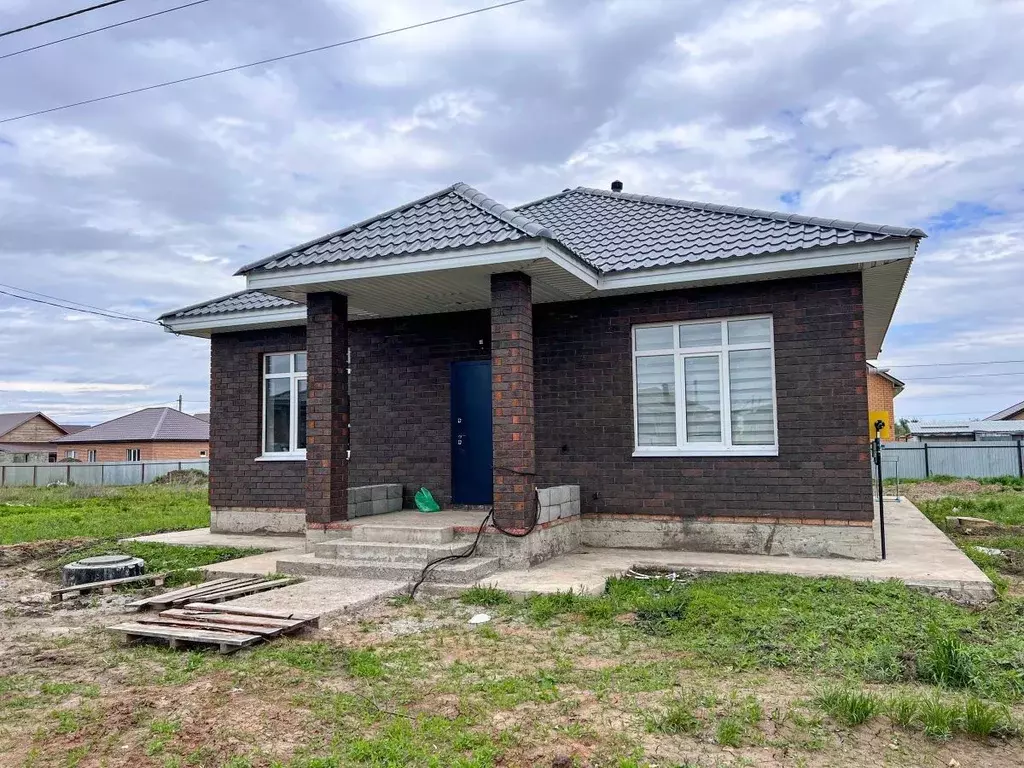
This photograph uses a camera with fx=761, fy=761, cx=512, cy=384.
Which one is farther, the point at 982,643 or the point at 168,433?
the point at 168,433

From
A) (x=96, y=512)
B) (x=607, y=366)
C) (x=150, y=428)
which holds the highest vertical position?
(x=150, y=428)

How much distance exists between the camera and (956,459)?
27.2m

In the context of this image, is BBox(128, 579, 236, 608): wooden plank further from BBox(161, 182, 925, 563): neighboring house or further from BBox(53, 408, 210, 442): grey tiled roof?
BBox(53, 408, 210, 442): grey tiled roof

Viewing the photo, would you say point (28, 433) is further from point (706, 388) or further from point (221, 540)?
point (706, 388)

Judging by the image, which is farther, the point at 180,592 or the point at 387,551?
the point at 387,551

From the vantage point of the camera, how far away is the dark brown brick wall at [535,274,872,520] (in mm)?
8492

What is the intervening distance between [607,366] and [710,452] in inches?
65.0

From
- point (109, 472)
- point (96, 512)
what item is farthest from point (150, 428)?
point (96, 512)

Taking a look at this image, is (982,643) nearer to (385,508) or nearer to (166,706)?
(166,706)

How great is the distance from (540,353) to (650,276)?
6.06 feet

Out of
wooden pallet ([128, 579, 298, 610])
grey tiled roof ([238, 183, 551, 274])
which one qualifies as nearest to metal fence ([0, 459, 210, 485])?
grey tiled roof ([238, 183, 551, 274])

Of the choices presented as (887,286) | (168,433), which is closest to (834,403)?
(887,286)

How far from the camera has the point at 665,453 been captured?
9.35m

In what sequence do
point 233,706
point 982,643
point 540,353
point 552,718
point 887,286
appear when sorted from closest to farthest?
point 552,718, point 233,706, point 982,643, point 887,286, point 540,353
